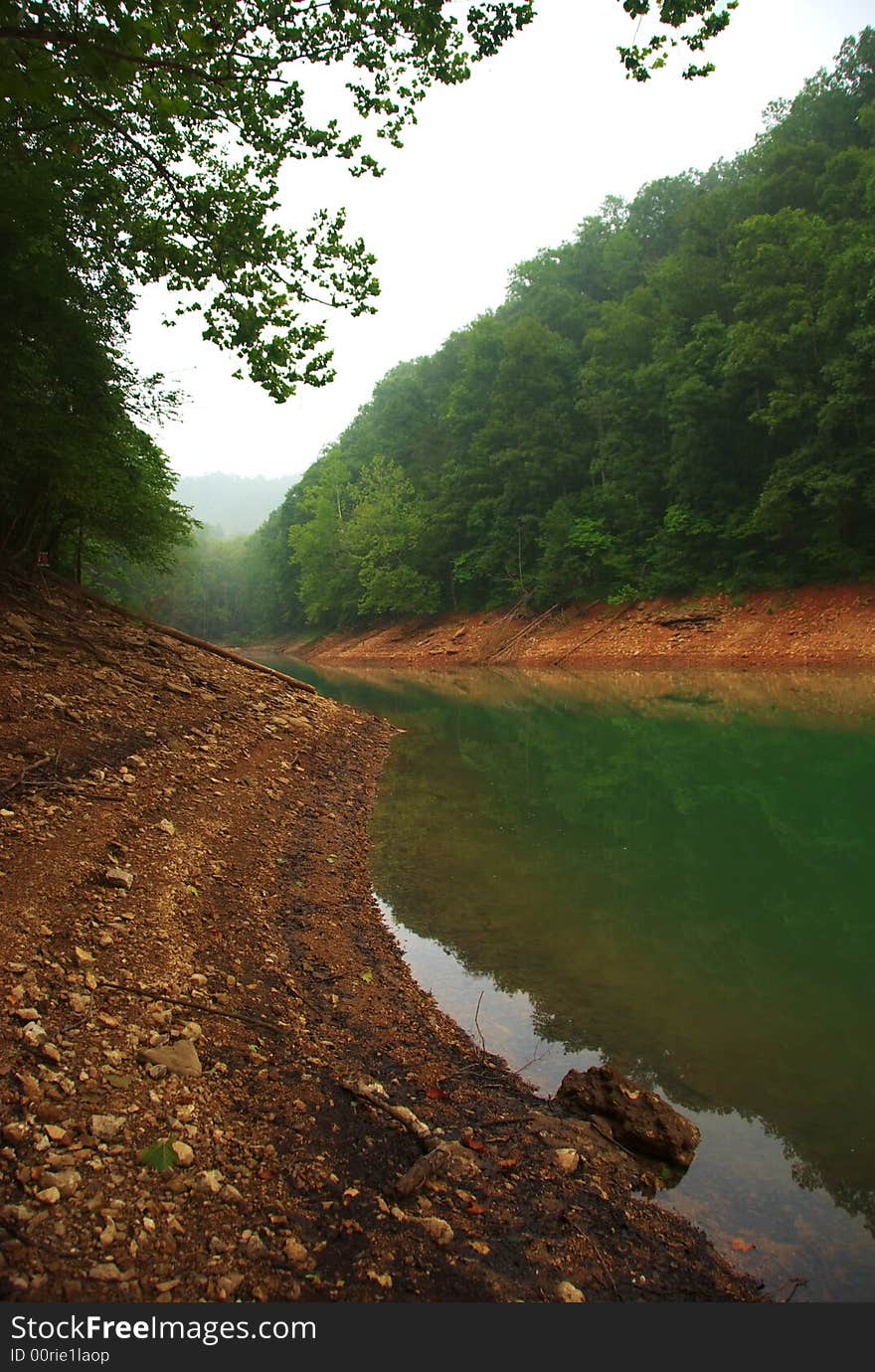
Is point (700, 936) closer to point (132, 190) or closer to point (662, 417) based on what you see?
point (132, 190)

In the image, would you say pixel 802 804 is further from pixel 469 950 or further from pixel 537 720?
pixel 537 720

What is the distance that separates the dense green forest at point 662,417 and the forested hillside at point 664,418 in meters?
0.12

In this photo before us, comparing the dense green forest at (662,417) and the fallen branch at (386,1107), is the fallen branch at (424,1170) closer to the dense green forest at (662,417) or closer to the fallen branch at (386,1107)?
the fallen branch at (386,1107)

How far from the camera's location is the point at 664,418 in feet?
133

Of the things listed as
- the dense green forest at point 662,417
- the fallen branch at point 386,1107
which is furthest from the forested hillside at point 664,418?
the fallen branch at point 386,1107

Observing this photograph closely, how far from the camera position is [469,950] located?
21.8ft

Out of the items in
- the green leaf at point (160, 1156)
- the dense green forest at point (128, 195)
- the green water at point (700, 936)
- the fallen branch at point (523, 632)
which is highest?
Result: the dense green forest at point (128, 195)

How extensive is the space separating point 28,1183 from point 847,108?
204 feet

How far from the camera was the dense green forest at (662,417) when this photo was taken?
99.2ft

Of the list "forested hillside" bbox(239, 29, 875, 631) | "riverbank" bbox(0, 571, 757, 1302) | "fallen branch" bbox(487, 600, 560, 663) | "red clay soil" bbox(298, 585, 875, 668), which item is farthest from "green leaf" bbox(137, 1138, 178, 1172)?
"fallen branch" bbox(487, 600, 560, 663)

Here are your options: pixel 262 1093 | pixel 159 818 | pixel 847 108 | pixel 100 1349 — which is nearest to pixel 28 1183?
pixel 100 1349

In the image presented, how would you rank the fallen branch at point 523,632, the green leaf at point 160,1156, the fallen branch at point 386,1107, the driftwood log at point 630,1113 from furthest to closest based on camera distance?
the fallen branch at point 523,632 → the driftwood log at point 630,1113 → the fallen branch at point 386,1107 → the green leaf at point 160,1156

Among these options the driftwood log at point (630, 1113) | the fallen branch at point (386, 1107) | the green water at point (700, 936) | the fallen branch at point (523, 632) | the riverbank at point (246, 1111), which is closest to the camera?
the riverbank at point (246, 1111)

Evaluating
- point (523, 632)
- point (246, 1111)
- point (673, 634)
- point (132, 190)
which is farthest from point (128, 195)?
point (523, 632)
